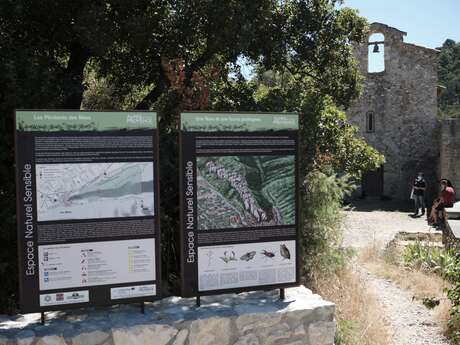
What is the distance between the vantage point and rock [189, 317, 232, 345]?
4633mm

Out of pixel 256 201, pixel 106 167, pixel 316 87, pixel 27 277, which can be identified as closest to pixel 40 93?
pixel 106 167

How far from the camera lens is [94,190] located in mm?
4480

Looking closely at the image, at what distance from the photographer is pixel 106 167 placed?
4.51 meters

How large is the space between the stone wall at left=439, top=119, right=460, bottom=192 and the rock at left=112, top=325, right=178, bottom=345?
19.7 metres

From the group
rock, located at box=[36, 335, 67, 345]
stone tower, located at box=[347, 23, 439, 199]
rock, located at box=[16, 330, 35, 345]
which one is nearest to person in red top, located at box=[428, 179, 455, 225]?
stone tower, located at box=[347, 23, 439, 199]

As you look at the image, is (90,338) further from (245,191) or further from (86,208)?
(245,191)

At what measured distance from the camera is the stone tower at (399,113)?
2383cm

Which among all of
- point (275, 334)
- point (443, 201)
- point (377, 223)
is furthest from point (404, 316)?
point (377, 223)

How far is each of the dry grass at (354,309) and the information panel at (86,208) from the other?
2.69 meters

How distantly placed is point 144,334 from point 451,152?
20.3 m

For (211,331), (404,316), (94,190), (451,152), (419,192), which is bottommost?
(404,316)

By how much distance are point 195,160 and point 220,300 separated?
1399 mm

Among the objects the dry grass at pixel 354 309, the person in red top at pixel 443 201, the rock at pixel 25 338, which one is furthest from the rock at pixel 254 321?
the person in red top at pixel 443 201

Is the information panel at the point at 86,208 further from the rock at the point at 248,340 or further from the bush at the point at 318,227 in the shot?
the bush at the point at 318,227
